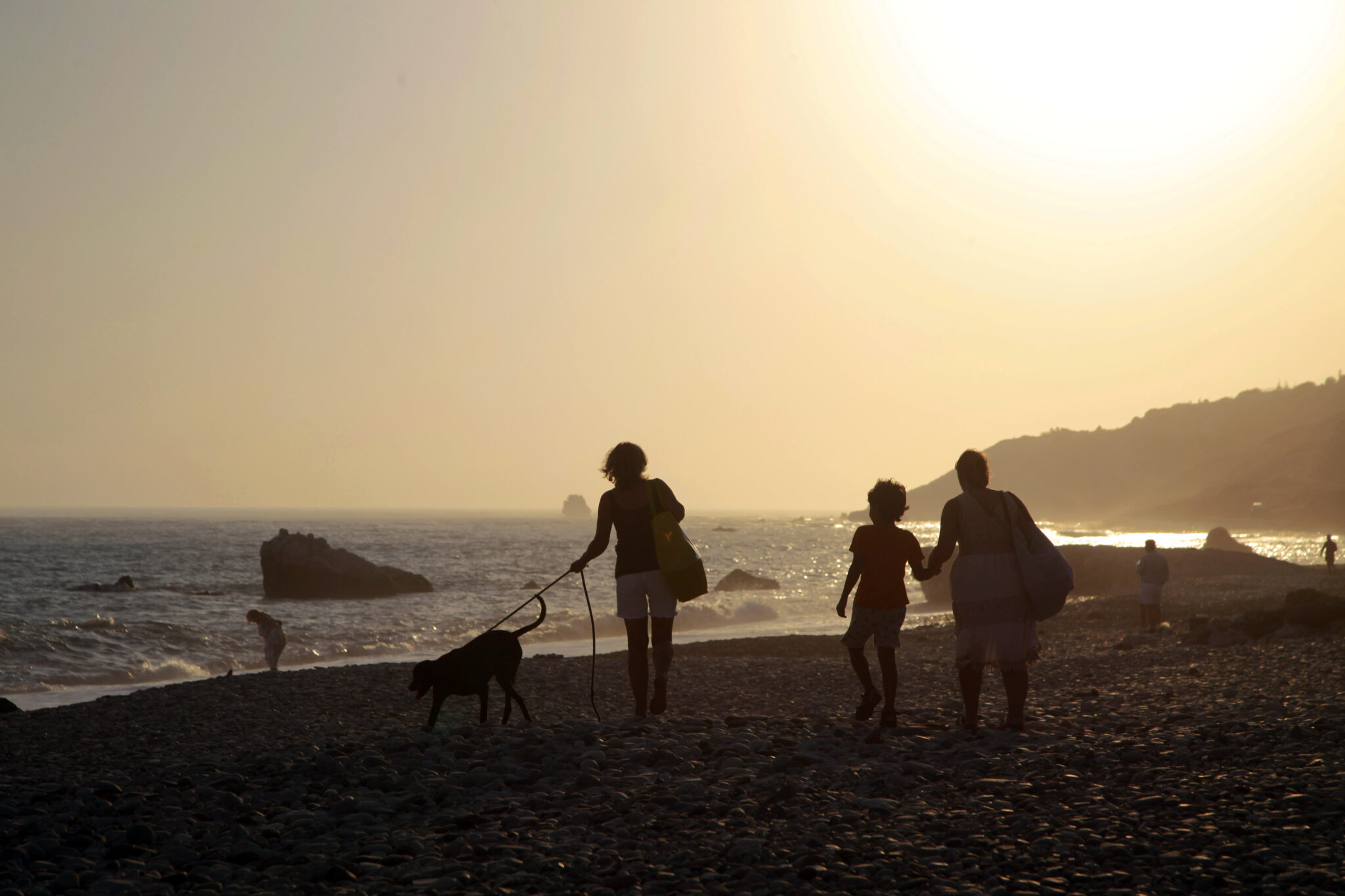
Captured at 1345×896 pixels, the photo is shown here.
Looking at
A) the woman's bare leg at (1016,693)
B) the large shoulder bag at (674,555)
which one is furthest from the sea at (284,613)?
the woman's bare leg at (1016,693)

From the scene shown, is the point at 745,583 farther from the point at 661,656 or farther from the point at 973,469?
the point at 973,469

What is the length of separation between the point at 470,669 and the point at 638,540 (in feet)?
5.79

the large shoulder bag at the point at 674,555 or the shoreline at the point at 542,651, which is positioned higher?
the large shoulder bag at the point at 674,555

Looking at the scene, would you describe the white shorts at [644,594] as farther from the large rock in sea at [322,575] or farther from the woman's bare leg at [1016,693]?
the large rock in sea at [322,575]

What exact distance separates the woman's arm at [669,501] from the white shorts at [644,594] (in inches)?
18.5

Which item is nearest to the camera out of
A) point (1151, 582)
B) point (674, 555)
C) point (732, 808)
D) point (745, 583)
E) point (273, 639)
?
point (732, 808)

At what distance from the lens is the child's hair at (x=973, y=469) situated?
6.54 meters

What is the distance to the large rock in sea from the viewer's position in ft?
111

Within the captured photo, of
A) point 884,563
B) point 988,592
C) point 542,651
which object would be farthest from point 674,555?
point 542,651

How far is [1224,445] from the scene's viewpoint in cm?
19038

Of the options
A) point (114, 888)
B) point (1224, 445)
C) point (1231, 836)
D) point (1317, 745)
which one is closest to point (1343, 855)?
point (1231, 836)

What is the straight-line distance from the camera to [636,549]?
6957 millimetres

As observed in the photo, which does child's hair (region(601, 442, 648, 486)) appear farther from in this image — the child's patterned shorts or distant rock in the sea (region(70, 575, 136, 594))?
distant rock in the sea (region(70, 575, 136, 594))

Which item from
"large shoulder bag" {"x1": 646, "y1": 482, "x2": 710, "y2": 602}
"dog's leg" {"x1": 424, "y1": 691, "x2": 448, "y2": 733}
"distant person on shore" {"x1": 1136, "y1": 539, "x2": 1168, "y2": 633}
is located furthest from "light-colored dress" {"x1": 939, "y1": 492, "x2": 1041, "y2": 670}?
"distant person on shore" {"x1": 1136, "y1": 539, "x2": 1168, "y2": 633}
